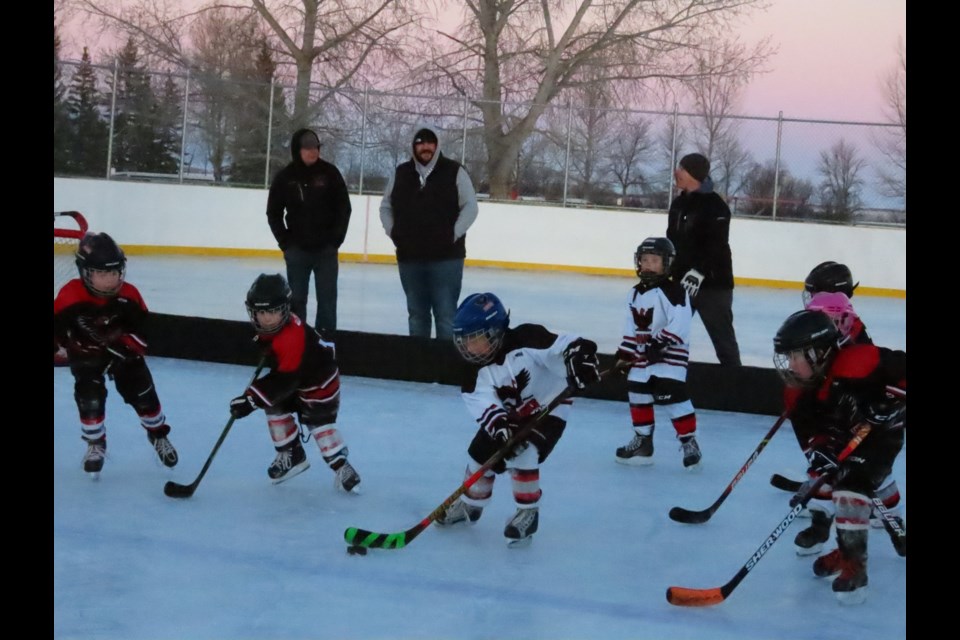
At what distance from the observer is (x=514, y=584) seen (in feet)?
7.95

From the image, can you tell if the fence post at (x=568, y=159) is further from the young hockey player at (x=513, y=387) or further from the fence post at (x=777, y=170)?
Result: the young hockey player at (x=513, y=387)

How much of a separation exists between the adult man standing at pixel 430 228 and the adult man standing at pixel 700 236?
97 cm

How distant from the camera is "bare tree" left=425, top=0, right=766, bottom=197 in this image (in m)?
14.5

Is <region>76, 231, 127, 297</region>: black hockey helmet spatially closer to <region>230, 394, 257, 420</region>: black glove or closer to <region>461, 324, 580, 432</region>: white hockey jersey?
<region>230, 394, 257, 420</region>: black glove

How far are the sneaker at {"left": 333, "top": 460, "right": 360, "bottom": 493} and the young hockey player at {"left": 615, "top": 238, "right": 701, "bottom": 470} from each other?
2.96ft

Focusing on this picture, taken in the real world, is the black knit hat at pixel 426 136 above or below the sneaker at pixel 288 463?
above

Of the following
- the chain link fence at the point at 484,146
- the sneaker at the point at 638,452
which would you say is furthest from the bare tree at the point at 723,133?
the sneaker at the point at 638,452

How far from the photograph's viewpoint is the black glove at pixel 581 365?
2.65 m

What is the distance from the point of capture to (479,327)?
2.65 m

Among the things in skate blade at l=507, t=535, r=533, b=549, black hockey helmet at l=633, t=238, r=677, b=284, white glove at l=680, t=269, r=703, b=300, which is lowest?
skate blade at l=507, t=535, r=533, b=549

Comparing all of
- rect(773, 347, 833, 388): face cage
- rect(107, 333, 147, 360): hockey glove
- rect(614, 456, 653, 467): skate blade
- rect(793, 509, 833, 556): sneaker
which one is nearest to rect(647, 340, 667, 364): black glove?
rect(614, 456, 653, 467): skate blade

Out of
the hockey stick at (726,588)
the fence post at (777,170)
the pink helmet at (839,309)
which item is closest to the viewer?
the hockey stick at (726,588)
